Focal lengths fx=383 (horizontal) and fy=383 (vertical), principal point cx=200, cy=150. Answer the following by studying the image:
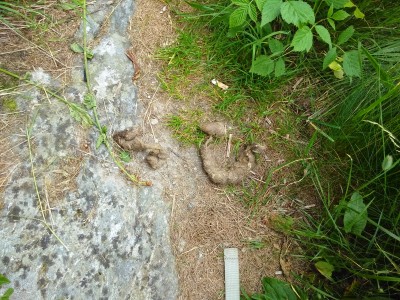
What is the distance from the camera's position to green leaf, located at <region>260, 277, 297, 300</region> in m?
2.05

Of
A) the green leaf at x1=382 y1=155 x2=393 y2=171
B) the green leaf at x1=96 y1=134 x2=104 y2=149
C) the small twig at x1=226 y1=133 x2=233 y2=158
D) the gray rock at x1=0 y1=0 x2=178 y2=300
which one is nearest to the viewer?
the green leaf at x1=382 y1=155 x2=393 y2=171

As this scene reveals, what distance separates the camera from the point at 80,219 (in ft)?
6.30

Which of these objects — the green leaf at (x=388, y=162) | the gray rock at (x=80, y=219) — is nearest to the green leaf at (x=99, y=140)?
the gray rock at (x=80, y=219)

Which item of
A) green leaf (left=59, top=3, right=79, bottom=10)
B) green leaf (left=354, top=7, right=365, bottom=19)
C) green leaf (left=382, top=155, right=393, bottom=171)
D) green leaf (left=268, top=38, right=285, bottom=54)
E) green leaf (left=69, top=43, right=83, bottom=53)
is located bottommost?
green leaf (left=382, top=155, right=393, bottom=171)

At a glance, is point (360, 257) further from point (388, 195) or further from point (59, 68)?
point (59, 68)

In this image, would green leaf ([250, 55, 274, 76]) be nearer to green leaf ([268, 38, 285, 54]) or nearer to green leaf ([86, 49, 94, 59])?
green leaf ([268, 38, 285, 54])

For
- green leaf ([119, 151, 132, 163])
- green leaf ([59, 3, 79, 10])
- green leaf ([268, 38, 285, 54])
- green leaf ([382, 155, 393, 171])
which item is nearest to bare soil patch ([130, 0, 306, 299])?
green leaf ([119, 151, 132, 163])

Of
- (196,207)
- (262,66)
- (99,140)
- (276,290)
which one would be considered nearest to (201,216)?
(196,207)

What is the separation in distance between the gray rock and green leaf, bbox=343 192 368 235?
Answer: 3.14 ft

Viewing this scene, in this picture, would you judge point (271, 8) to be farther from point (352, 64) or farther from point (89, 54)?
point (89, 54)

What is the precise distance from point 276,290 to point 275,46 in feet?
4.49

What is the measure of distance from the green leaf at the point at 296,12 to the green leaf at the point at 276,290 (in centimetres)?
139

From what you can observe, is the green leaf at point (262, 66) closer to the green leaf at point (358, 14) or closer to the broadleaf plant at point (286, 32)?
the broadleaf plant at point (286, 32)

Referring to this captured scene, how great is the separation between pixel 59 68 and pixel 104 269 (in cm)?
113
